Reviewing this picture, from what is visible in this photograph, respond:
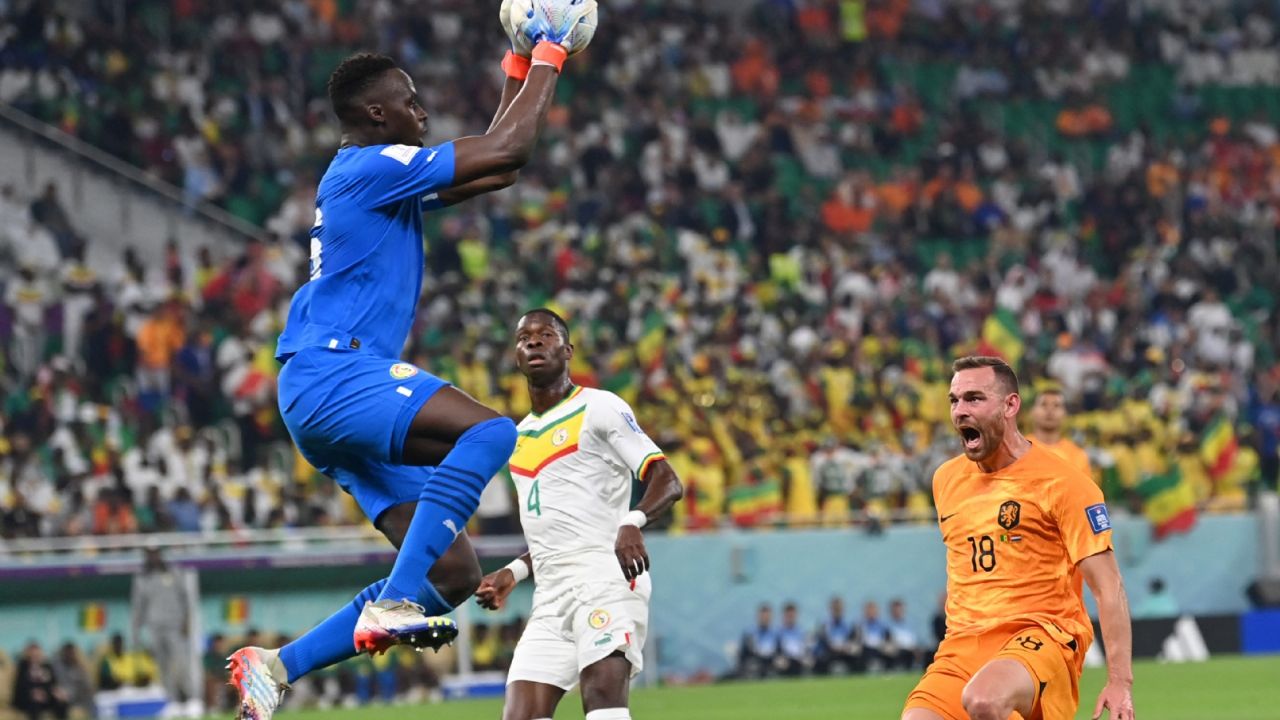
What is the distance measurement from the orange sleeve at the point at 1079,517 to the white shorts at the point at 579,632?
2313 millimetres

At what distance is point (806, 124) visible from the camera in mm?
29266

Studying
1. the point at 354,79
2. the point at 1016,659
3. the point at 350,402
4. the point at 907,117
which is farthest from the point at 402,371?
the point at 907,117

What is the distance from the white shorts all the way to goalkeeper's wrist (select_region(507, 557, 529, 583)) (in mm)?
197

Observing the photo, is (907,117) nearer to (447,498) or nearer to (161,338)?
(161,338)

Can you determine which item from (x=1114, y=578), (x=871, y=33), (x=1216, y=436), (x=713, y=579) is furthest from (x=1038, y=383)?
(x=1114, y=578)

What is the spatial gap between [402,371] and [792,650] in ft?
50.1

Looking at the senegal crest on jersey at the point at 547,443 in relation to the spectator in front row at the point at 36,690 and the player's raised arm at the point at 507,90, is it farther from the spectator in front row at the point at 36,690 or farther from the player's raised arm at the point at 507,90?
the spectator in front row at the point at 36,690

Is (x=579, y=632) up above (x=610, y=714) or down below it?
above

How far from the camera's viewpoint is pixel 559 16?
24.7 feet

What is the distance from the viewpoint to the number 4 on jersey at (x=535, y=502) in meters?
9.84

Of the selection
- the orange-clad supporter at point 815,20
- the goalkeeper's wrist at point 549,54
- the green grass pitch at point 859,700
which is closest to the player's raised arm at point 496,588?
the goalkeeper's wrist at point 549,54

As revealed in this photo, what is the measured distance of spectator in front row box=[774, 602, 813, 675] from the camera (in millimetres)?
21891

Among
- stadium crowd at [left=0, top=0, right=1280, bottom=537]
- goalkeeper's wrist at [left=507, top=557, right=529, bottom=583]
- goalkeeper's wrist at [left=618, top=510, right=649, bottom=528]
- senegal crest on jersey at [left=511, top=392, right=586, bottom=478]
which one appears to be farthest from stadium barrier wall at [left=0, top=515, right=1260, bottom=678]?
goalkeeper's wrist at [left=618, top=510, right=649, bottom=528]

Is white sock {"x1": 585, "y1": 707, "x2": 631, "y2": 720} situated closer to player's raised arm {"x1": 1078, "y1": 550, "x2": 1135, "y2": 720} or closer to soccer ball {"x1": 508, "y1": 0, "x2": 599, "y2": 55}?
player's raised arm {"x1": 1078, "y1": 550, "x2": 1135, "y2": 720}
